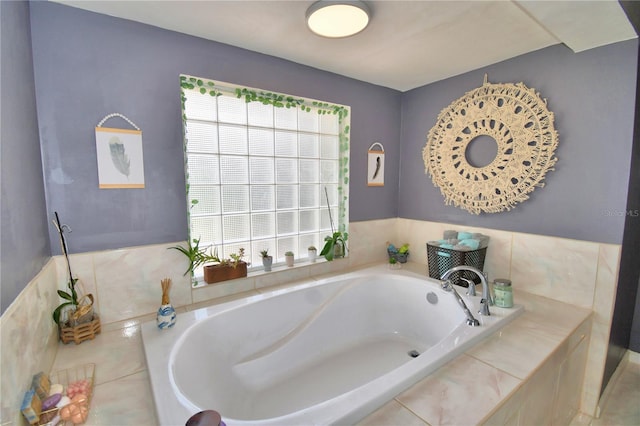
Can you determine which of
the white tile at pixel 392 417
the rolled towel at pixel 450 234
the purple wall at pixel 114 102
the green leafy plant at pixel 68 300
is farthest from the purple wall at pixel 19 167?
the rolled towel at pixel 450 234

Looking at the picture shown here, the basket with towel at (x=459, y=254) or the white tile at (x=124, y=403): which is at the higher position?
the basket with towel at (x=459, y=254)

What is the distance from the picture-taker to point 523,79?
1927mm

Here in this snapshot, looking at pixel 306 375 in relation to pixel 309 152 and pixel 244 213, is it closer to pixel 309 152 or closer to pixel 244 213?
pixel 244 213

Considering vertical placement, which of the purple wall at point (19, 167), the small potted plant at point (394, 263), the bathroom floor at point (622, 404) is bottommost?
the bathroom floor at point (622, 404)

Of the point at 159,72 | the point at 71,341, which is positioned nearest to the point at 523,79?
the point at 159,72

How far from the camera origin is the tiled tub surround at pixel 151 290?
0.97 m

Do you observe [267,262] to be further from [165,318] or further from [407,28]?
[407,28]

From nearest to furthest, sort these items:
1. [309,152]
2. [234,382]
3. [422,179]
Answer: [234,382]
[309,152]
[422,179]

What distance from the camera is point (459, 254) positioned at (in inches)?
80.0

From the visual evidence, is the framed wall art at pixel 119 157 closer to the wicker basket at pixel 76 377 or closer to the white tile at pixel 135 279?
the white tile at pixel 135 279

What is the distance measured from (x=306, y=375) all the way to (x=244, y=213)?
47.1 inches

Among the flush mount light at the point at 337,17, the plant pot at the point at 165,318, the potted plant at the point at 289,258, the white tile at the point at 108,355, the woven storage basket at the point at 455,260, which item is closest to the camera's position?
the white tile at the point at 108,355

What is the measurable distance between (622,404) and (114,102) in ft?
11.6

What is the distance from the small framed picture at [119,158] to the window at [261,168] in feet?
0.86
